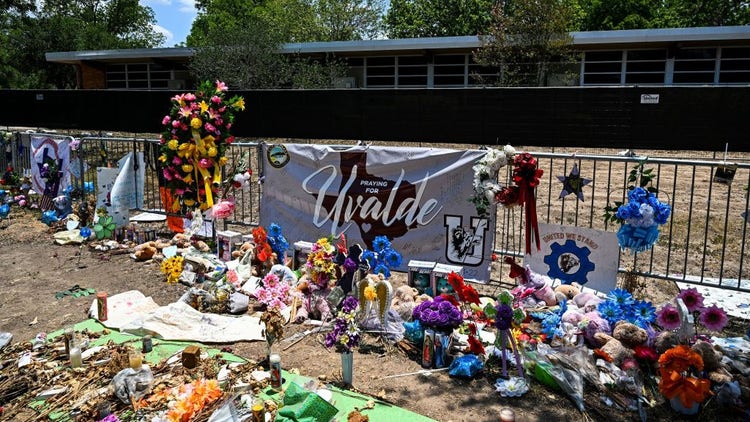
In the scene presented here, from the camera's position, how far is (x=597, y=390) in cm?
427

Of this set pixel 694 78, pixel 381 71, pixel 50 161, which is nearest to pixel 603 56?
pixel 694 78

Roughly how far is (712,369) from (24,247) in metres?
8.81

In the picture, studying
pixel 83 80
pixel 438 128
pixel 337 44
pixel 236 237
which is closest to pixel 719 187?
pixel 438 128

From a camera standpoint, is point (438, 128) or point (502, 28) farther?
point (502, 28)

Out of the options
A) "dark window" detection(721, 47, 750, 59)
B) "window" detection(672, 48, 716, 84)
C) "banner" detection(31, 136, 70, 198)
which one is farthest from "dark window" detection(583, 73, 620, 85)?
"banner" detection(31, 136, 70, 198)

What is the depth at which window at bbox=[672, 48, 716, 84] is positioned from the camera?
2370 cm

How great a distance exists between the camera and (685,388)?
389cm

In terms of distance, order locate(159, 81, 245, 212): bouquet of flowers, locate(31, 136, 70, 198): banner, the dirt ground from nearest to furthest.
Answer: the dirt ground, locate(159, 81, 245, 212): bouquet of flowers, locate(31, 136, 70, 198): banner

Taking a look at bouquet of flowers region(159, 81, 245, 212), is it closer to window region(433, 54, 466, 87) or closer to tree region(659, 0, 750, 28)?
window region(433, 54, 466, 87)

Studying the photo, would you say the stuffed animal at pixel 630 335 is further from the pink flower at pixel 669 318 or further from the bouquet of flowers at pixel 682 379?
the bouquet of flowers at pixel 682 379

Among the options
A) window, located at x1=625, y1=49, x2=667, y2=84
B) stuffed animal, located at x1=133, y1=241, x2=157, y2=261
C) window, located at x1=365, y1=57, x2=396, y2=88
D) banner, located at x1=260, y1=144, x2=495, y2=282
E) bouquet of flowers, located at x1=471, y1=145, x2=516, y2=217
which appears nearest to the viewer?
bouquet of flowers, located at x1=471, y1=145, x2=516, y2=217

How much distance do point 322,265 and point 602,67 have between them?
2277cm

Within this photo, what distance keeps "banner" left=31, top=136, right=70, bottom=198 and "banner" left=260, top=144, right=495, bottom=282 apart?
4304mm

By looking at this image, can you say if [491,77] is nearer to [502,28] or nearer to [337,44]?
[502,28]
